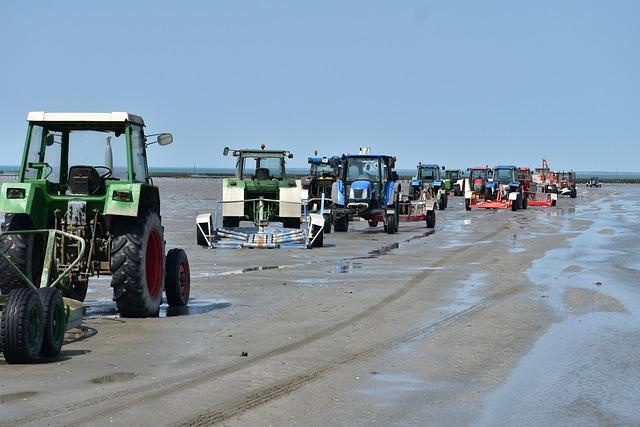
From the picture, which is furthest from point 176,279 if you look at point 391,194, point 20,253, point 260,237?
point 391,194

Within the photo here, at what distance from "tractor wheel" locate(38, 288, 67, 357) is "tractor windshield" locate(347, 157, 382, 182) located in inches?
773

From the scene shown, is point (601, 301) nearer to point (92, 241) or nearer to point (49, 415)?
point (92, 241)

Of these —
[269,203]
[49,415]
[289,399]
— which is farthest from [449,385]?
[269,203]

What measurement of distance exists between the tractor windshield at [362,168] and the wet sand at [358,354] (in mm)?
11318

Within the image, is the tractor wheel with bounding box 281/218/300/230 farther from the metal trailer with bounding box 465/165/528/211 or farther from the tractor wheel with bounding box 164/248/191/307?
the metal trailer with bounding box 465/165/528/211

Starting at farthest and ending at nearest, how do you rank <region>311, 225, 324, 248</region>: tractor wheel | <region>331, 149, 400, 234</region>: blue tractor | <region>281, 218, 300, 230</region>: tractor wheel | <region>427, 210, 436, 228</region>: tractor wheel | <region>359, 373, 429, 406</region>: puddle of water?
<region>427, 210, 436, 228</region>: tractor wheel
<region>331, 149, 400, 234</region>: blue tractor
<region>281, 218, 300, 230</region>: tractor wheel
<region>311, 225, 324, 248</region>: tractor wheel
<region>359, 373, 429, 406</region>: puddle of water

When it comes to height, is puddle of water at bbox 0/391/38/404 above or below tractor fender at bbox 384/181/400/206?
below

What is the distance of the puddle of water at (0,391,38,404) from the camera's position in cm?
691

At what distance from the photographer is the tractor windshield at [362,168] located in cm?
2806

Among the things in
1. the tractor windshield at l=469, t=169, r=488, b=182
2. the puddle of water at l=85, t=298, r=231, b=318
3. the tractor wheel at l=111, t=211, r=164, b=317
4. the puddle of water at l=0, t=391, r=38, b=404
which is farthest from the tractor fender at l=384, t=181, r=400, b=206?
the tractor windshield at l=469, t=169, r=488, b=182

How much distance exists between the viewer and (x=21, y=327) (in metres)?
7.96

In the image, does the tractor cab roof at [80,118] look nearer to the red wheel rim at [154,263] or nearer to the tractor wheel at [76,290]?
the red wheel rim at [154,263]

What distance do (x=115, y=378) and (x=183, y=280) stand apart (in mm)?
4114

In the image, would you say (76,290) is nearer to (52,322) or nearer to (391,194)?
(52,322)
